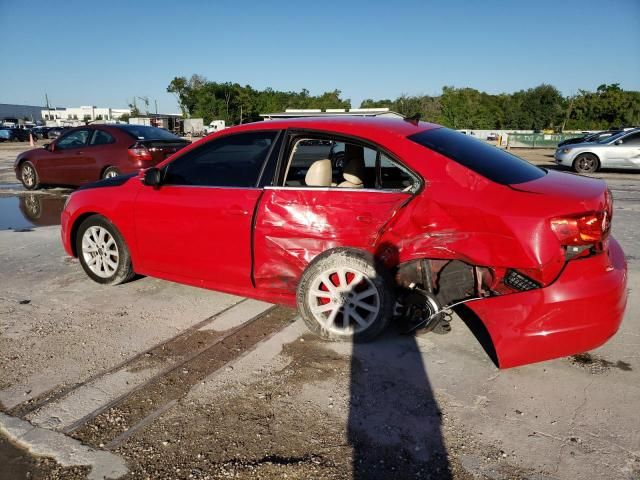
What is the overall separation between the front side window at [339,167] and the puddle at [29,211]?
567 cm

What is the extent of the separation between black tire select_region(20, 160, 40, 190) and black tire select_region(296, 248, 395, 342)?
32.7 feet

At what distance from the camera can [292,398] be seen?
282 centimetres

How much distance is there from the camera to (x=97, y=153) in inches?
390

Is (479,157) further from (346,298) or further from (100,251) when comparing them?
(100,251)

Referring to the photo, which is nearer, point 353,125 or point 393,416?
point 393,416

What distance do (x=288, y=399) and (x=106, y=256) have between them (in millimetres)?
2711

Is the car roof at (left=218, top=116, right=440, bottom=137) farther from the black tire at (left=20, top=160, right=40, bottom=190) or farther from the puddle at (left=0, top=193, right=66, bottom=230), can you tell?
the black tire at (left=20, top=160, right=40, bottom=190)

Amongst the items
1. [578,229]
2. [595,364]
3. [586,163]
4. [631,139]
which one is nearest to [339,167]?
[578,229]

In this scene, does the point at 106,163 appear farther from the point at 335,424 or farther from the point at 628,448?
the point at 628,448

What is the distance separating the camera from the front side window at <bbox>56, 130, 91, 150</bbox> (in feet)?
33.5

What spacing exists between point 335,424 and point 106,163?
29.0 feet

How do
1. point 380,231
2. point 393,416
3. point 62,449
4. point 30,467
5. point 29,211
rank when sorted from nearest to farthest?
point 30,467 < point 62,449 < point 393,416 < point 380,231 < point 29,211

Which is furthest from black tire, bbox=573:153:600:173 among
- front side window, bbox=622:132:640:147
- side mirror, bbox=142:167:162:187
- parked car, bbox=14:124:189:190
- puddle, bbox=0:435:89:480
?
puddle, bbox=0:435:89:480

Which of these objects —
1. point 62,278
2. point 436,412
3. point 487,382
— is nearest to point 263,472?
point 436,412
